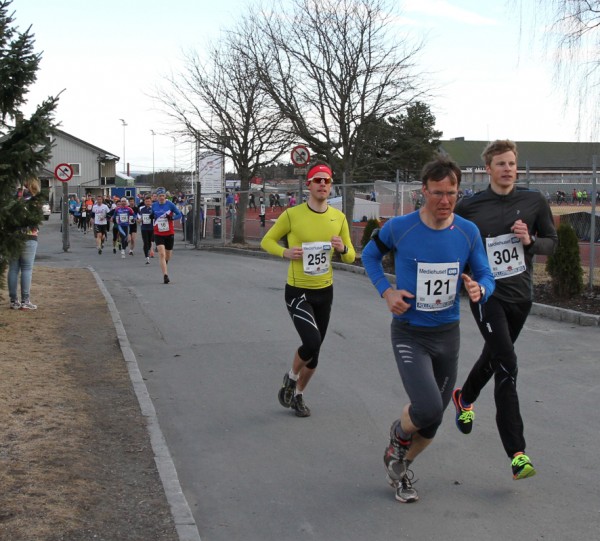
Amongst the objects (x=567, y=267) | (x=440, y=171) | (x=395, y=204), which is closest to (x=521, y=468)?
(x=440, y=171)

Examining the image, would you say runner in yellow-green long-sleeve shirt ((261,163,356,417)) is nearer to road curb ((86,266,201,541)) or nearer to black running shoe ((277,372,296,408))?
black running shoe ((277,372,296,408))

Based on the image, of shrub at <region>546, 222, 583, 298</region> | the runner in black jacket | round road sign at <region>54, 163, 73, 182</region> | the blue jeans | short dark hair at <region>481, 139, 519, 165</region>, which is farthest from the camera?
round road sign at <region>54, 163, 73, 182</region>

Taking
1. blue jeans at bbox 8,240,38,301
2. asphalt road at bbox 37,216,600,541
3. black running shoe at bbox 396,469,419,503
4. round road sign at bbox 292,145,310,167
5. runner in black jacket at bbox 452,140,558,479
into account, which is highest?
round road sign at bbox 292,145,310,167

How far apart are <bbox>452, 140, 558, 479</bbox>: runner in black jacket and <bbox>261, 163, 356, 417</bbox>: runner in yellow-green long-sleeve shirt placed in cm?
149

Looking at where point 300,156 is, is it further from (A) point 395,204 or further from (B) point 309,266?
(B) point 309,266

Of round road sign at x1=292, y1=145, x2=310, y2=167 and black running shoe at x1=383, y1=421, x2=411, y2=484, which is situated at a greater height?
round road sign at x1=292, y1=145, x2=310, y2=167

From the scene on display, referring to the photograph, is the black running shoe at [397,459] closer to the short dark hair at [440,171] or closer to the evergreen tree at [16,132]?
the short dark hair at [440,171]

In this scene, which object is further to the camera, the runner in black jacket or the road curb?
the runner in black jacket

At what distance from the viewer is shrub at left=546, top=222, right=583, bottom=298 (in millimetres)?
13250

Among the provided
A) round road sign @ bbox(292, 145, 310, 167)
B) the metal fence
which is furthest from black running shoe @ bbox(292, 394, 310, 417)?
round road sign @ bbox(292, 145, 310, 167)

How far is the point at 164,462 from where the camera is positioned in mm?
5449

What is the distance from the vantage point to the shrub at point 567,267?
43.5ft

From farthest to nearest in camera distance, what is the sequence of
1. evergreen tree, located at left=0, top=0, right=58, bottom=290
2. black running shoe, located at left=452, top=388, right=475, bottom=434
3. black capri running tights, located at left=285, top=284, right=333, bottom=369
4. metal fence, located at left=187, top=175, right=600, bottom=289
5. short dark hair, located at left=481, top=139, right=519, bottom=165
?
metal fence, located at left=187, top=175, right=600, bottom=289
evergreen tree, located at left=0, top=0, right=58, bottom=290
black capri running tights, located at left=285, top=284, right=333, bottom=369
black running shoe, located at left=452, top=388, right=475, bottom=434
short dark hair, located at left=481, top=139, right=519, bottom=165

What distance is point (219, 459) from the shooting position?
577 cm
